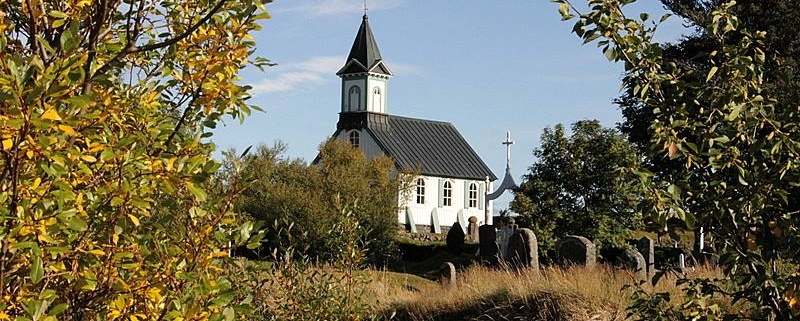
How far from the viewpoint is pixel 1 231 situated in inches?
94.5

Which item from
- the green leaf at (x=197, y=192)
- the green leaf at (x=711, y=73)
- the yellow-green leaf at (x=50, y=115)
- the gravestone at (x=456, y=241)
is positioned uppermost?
the green leaf at (x=711, y=73)

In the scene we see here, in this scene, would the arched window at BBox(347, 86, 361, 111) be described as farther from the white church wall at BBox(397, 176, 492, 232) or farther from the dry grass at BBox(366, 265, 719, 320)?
the dry grass at BBox(366, 265, 719, 320)

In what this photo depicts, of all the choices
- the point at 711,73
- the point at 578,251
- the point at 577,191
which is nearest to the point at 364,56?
the point at 577,191

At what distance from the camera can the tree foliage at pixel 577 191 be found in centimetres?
2798

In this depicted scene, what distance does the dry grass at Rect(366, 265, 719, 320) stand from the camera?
10609 millimetres

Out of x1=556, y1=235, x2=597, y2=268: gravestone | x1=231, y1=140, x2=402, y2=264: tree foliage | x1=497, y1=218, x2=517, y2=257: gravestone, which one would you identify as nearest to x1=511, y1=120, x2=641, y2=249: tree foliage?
x1=497, y1=218, x2=517, y2=257: gravestone

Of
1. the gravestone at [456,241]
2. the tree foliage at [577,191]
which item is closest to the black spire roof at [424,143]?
the gravestone at [456,241]

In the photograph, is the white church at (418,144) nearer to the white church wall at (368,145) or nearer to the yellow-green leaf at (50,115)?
the white church wall at (368,145)

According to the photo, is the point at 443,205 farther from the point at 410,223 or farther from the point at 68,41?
the point at 68,41

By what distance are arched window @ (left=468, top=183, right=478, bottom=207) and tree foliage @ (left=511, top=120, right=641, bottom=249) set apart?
33402 millimetres

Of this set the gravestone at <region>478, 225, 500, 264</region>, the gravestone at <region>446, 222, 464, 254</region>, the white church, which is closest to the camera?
the gravestone at <region>478, 225, 500, 264</region>

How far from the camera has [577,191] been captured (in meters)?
28.7

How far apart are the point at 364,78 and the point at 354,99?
1448 millimetres

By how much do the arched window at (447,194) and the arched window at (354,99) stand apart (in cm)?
704
